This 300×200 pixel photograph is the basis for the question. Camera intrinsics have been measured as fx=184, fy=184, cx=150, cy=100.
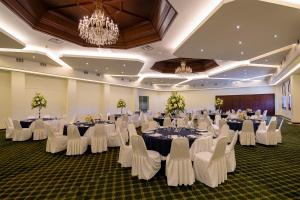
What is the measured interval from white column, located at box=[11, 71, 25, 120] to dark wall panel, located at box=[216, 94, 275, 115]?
63.5ft

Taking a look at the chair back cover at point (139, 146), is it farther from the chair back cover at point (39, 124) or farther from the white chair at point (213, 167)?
the chair back cover at point (39, 124)

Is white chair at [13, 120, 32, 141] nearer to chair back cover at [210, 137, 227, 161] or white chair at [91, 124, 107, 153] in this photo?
white chair at [91, 124, 107, 153]

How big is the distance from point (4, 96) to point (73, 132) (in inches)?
266

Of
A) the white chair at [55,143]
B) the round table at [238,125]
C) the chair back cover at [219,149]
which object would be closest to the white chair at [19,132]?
the white chair at [55,143]

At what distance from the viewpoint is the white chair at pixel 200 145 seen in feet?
13.0

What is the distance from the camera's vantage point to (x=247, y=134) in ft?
21.4

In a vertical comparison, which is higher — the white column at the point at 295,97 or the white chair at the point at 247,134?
the white column at the point at 295,97

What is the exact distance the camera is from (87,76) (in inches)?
513

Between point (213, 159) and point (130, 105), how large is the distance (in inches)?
626

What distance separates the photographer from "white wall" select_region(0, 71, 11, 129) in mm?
9523

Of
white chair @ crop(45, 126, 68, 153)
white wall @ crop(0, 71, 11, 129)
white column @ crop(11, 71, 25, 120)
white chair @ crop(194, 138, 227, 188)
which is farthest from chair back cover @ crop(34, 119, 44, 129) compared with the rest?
white chair @ crop(194, 138, 227, 188)

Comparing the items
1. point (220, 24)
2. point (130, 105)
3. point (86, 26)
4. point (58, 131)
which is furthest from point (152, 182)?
point (130, 105)

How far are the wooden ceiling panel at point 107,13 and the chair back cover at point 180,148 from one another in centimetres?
321

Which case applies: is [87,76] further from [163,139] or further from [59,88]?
[163,139]
